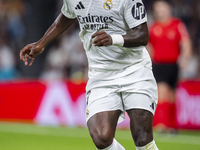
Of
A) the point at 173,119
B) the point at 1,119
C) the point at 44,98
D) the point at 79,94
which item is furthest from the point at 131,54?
the point at 1,119

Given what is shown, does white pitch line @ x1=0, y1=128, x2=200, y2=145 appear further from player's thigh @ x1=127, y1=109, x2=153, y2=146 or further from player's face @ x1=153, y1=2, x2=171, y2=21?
player's thigh @ x1=127, y1=109, x2=153, y2=146

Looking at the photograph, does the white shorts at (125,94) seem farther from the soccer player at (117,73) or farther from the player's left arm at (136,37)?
the player's left arm at (136,37)

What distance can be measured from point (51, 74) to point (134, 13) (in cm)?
852

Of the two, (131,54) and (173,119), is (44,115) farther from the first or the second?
(131,54)

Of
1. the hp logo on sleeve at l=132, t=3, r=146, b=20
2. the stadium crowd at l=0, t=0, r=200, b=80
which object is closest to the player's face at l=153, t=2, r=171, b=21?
the stadium crowd at l=0, t=0, r=200, b=80

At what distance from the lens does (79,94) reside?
8.98 metres

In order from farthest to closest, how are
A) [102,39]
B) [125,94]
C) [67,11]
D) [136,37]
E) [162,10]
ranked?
[162,10] → [67,11] → [125,94] → [136,37] → [102,39]

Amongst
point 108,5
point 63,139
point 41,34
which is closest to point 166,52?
point 63,139

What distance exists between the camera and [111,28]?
12.8 feet

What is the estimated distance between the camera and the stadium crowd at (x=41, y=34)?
11391 millimetres

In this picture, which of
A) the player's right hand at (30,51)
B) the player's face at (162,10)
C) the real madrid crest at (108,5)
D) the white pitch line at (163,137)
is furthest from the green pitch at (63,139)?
the real madrid crest at (108,5)

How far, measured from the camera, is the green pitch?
21.8 feet

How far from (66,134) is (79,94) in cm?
117

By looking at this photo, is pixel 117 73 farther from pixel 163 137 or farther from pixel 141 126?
pixel 163 137
